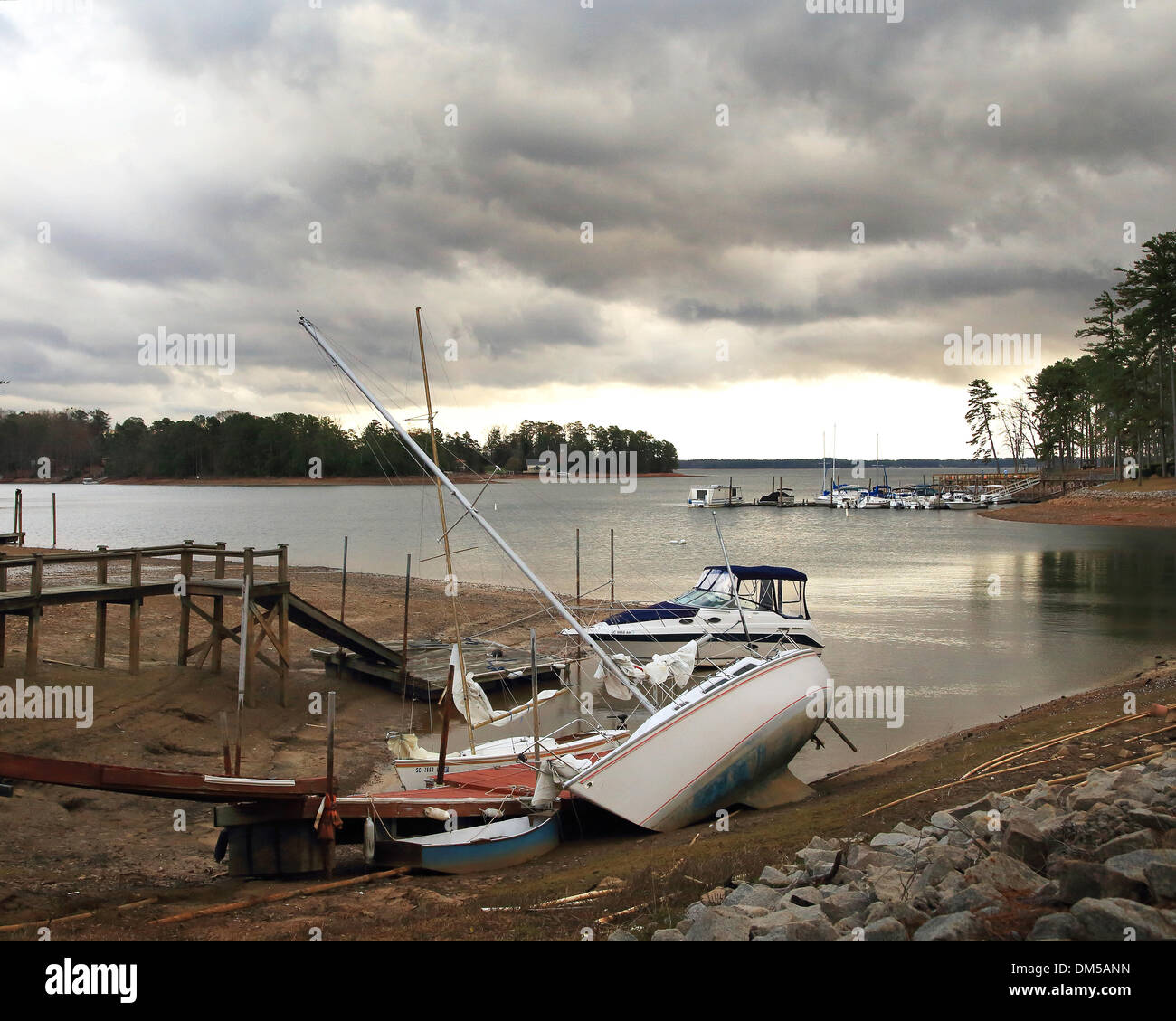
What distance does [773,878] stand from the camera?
769 cm

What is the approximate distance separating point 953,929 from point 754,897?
1.90 m

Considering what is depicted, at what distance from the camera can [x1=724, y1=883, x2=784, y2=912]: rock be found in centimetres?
705

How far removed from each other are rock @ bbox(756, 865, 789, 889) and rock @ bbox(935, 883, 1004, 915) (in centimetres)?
171

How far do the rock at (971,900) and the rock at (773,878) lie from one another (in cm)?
171

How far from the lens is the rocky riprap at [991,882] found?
5.62m

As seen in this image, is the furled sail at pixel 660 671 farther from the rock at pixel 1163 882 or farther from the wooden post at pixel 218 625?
the rock at pixel 1163 882

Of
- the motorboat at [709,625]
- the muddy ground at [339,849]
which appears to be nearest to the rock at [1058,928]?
the muddy ground at [339,849]

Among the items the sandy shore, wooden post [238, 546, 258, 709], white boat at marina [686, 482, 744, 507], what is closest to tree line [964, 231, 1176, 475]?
the sandy shore

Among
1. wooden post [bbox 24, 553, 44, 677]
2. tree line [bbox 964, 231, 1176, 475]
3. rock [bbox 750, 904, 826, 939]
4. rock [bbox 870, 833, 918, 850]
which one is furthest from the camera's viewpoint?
tree line [bbox 964, 231, 1176, 475]

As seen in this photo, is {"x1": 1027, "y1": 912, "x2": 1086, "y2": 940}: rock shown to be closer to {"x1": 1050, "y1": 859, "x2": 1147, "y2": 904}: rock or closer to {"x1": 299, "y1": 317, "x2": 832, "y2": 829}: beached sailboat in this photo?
{"x1": 1050, "y1": 859, "x2": 1147, "y2": 904}: rock

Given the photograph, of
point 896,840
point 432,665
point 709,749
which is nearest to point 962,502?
point 432,665
